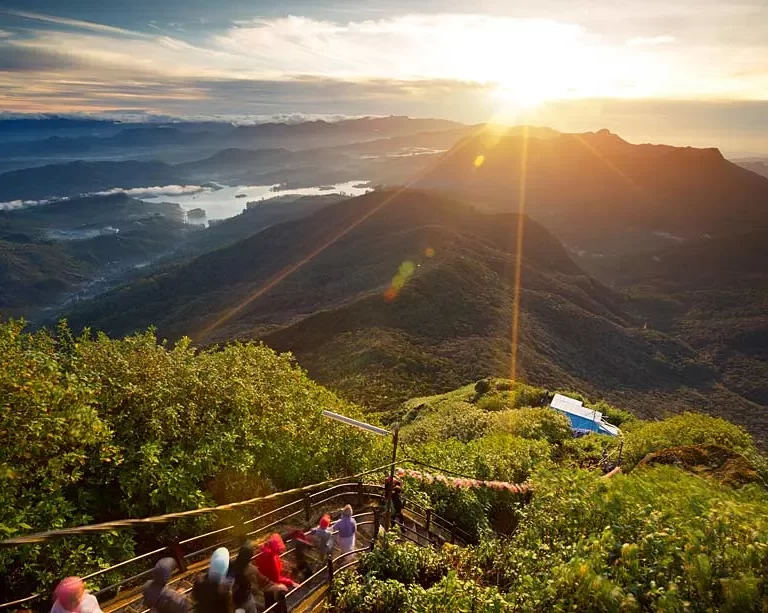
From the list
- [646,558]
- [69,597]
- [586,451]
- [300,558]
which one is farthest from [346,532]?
[586,451]

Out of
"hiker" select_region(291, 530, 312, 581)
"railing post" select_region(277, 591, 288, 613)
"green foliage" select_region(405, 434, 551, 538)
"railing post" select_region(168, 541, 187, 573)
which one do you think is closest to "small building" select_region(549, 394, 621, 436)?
"green foliage" select_region(405, 434, 551, 538)

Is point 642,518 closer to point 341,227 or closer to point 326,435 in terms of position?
point 326,435

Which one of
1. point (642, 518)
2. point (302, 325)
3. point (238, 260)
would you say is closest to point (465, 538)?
point (642, 518)

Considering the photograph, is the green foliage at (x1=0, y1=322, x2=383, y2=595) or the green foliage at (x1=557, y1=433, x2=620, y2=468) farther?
the green foliage at (x1=557, y1=433, x2=620, y2=468)

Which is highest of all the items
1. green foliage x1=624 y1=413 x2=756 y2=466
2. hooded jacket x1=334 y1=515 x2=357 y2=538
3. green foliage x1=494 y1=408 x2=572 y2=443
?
hooded jacket x1=334 y1=515 x2=357 y2=538

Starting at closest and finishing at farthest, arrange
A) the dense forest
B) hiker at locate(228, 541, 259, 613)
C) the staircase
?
the dense forest
hiker at locate(228, 541, 259, 613)
the staircase

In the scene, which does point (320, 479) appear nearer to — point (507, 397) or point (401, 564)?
point (401, 564)

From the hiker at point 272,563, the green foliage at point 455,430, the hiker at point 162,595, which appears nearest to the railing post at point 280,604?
the hiker at point 272,563

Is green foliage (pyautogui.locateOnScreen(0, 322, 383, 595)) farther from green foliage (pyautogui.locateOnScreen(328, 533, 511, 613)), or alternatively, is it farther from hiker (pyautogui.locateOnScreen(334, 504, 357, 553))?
green foliage (pyautogui.locateOnScreen(328, 533, 511, 613))
